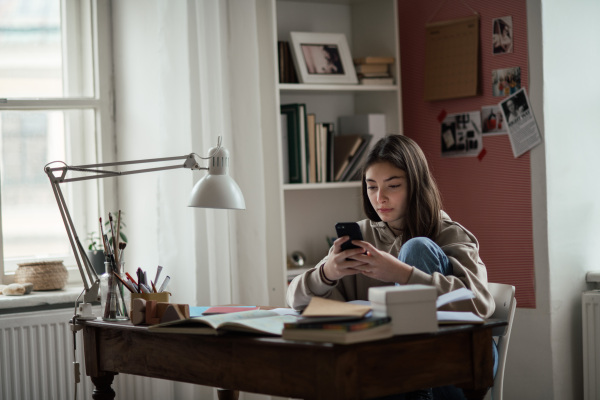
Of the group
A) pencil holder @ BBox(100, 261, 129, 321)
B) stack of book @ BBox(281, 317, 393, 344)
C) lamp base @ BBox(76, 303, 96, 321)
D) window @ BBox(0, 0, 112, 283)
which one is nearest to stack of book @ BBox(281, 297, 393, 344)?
stack of book @ BBox(281, 317, 393, 344)

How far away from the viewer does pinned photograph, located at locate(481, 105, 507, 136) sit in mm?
3226

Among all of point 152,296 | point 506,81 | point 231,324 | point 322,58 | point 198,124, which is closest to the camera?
point 231,324

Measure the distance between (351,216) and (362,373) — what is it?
2.17 m

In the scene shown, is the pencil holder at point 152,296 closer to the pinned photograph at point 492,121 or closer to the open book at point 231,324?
the open book at point 231,324

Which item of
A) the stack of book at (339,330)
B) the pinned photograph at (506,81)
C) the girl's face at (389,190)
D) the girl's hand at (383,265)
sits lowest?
the stack of book at (339,330)

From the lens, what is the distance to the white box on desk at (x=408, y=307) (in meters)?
1.62

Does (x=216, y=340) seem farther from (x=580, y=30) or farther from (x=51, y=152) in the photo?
(x=580, y=30)

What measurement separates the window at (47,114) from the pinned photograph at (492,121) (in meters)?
1.56

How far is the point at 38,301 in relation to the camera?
9.85 ft

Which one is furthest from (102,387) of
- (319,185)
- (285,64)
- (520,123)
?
(520,123)

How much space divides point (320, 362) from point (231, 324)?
28 cm

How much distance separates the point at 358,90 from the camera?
3533 millimetres

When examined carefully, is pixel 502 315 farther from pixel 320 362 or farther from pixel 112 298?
pixel 112 298

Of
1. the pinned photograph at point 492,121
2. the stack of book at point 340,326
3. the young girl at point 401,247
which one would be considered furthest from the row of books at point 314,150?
the stack of book at point 340,326
